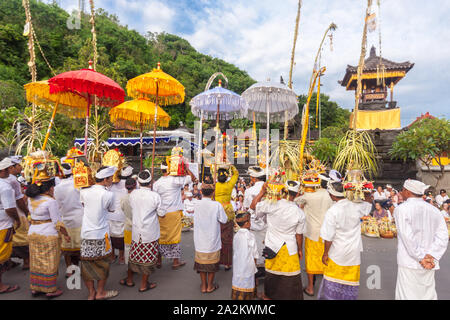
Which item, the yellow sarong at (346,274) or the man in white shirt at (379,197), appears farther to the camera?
the man in white shirt at (379,197)

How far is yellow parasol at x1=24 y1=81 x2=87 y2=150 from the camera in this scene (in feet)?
14.8

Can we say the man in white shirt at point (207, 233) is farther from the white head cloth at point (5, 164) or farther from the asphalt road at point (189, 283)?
the white head cloth at point (5, 164)

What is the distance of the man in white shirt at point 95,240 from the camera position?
3.13 metres

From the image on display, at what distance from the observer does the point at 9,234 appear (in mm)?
3449

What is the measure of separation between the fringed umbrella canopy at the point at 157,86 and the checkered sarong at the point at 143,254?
2.88 meters

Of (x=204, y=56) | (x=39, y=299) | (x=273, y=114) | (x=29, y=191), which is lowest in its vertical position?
(x=39, y=299)

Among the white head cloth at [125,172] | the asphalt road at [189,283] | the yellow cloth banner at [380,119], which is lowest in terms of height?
the asphalt road at [189,283]

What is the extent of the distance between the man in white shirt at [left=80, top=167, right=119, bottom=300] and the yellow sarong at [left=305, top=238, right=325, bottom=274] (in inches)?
106

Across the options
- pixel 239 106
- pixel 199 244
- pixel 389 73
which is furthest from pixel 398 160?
pixel 389 73

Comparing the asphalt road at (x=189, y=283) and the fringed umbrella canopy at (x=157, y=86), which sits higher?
the fringed umbrella canopy at (x=157, y=86)

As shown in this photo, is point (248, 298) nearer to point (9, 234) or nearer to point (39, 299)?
point (39, 299)

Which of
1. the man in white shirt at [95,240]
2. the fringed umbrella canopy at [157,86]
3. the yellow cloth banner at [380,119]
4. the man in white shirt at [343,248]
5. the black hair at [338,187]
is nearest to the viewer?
the man in white shirt at [343,248]

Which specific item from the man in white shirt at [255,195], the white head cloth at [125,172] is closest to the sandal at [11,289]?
the white head cloth at [125,172]
